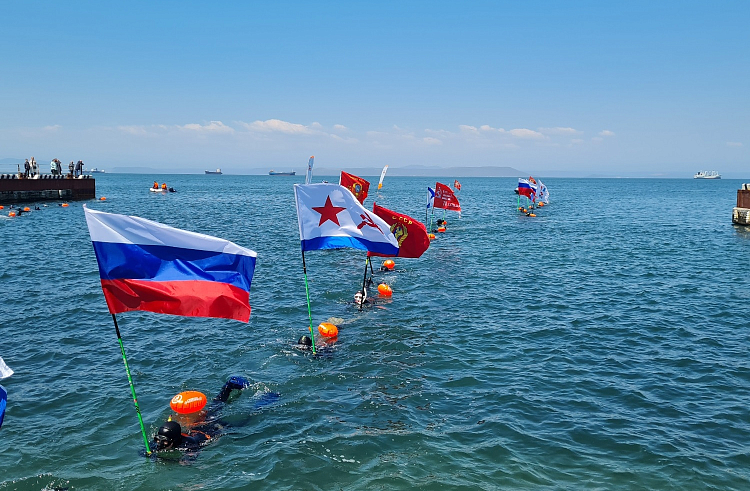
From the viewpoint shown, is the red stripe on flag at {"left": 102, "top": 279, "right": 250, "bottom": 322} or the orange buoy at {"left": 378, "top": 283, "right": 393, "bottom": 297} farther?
the orange buoy at {"left": 378, "top": 283, "right": 393, "bottom": 297}

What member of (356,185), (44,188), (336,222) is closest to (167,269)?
(336,222)

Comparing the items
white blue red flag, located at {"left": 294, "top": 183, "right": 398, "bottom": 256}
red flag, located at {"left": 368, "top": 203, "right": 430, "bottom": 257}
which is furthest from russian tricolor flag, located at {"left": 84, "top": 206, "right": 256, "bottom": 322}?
red flag, located at {"left": 368, "top": 203, "right": 430, "bottom": 257}

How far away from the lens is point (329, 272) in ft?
114

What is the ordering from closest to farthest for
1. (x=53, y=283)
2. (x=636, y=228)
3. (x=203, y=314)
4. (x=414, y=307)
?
(x=203, y=314), (x=414, y=307), (x=53, y=283), (x=636, y=228)

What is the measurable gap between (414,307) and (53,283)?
21.2 meters

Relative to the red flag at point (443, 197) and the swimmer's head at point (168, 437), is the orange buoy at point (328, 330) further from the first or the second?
the red flag at point (443, 197)

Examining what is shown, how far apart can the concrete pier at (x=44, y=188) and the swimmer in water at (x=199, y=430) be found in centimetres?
7712

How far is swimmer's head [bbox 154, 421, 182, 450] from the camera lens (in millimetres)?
12742

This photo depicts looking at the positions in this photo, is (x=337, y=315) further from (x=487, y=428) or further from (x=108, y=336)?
(x=487, y=428)

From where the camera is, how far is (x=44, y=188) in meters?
81.0

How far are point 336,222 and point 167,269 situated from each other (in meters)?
8.58

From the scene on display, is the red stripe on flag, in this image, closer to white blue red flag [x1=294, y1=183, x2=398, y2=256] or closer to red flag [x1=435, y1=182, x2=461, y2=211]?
white blue red flag [x1=294, y1=183, x2=398, y2=256]

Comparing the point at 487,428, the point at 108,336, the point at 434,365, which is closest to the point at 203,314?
the point at 487,428

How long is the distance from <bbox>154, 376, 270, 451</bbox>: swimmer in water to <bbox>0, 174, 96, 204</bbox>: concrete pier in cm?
7712
